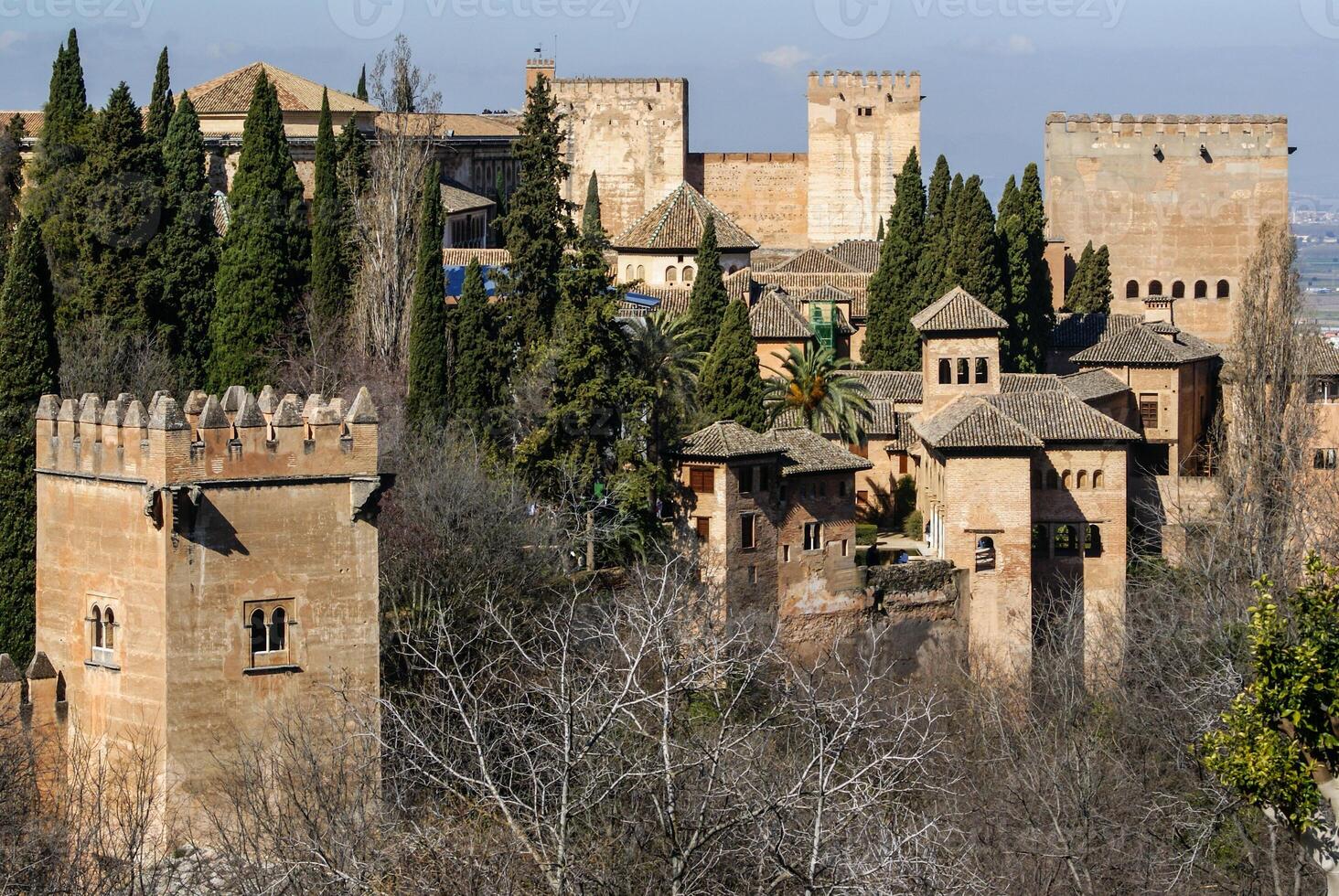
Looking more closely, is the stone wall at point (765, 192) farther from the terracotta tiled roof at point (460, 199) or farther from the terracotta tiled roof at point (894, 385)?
the terracotta tiled roof at point (894, 385)

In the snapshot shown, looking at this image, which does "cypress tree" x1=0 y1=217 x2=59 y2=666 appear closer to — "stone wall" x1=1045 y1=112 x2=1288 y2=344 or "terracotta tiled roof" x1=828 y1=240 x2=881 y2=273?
"terracotta tiled roof" x1=828 y1=240 x2=881 y2=273

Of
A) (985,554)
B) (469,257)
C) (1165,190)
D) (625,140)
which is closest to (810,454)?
(985,554)

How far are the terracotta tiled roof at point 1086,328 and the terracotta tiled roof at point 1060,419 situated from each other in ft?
25.9

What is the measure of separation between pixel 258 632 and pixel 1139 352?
2529cm

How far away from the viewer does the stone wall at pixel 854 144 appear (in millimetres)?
67312

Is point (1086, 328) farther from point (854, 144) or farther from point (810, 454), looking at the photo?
point (854, 144)

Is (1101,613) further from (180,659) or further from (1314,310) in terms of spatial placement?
(180,659)

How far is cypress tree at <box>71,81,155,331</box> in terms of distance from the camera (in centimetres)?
3788

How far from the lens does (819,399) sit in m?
43.3

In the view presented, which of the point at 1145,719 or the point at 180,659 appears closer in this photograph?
the point at 180,659

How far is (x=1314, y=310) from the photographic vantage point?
47156mm

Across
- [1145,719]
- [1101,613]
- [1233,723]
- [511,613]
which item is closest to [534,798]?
[1233,723]

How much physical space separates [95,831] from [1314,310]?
29.0 meters

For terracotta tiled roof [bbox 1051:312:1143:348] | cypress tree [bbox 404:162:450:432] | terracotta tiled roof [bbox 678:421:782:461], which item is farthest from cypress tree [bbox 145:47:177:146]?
terracotta tiled roof [bbox 1051:312:1143:348]
